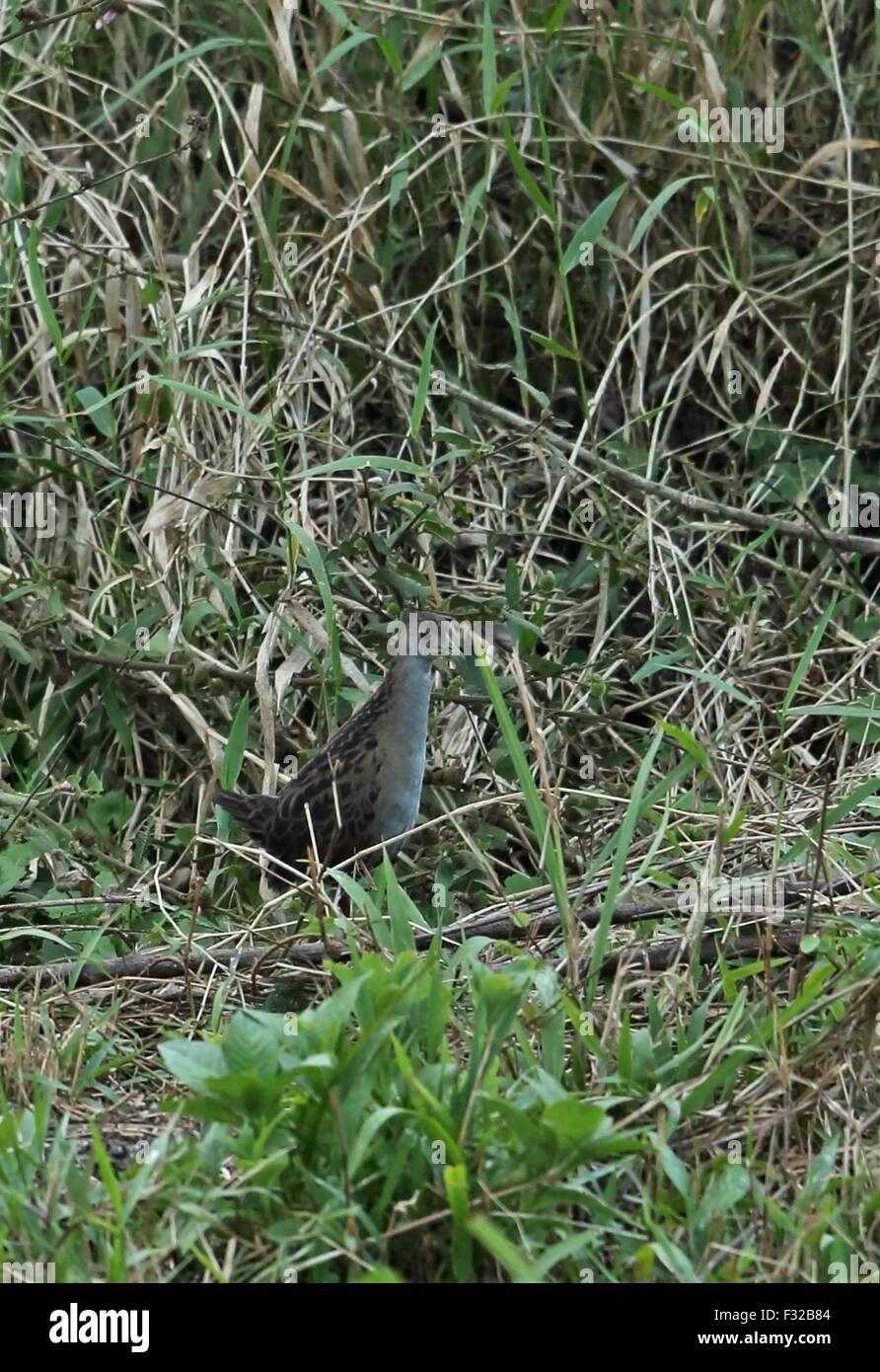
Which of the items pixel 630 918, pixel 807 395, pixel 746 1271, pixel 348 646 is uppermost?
pixel 807 395

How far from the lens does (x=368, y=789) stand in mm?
4160

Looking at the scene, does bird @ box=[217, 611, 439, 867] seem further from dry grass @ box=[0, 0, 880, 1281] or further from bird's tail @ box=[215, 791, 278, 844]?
dry grass @ box=[0, 0, 880, 1281]

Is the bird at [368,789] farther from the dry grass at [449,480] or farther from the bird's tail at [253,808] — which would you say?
the dry grass at [449,480]

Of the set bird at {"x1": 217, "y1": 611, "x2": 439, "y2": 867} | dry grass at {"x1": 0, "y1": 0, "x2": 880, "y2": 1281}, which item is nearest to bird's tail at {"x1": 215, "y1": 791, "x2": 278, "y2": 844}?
bird at {"x1": 217, "y1": 611, "x2": 439, "y2": 867}

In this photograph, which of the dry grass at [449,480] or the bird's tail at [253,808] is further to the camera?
the bird's tail at [253,808]

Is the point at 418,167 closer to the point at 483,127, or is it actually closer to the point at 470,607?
the point at 483,127

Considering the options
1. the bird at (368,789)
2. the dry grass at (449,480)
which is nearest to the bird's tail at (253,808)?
the bird at (368,789)

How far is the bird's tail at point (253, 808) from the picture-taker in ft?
13.8

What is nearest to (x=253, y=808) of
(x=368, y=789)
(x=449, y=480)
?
(x=368, y=789)

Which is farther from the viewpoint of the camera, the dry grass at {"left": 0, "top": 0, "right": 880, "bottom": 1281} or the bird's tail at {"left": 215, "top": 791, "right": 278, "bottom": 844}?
the bird's tail at {"left": 215, "top": 791, "right": 278, "bottom": 844}

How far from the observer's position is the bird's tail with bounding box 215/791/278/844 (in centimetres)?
421

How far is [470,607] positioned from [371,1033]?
6.50ft

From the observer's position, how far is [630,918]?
3539 mm

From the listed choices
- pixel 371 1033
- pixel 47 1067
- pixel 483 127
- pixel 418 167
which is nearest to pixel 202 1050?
pixel 371 1033
